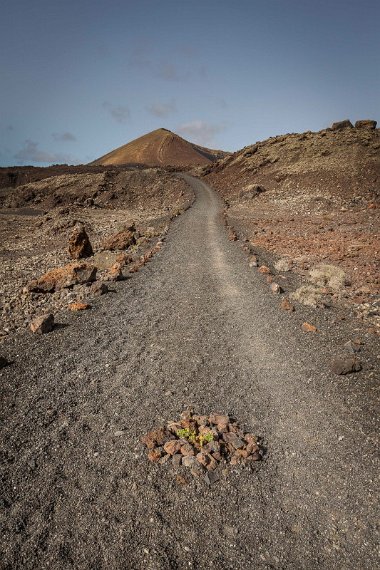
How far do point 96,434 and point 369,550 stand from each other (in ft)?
15.5

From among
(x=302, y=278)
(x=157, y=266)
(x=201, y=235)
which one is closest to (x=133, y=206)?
(x=201, y=235)

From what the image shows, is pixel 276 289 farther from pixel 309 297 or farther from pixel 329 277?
pixel 329 277

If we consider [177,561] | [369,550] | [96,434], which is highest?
[96,434]

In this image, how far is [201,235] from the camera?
83.4ft

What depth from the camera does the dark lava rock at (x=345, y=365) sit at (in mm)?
8281

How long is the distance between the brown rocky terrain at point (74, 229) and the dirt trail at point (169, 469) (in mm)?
3541

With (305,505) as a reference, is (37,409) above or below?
above

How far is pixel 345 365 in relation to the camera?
829 cm

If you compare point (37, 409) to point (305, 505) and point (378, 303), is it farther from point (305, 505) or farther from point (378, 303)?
point (378, 303)

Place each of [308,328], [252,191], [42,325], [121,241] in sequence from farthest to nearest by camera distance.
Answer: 1. [252,191]
2. [121,241]
3. [308,328]
4. [42,325]

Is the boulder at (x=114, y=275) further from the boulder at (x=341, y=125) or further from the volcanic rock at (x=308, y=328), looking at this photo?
the boulder at (x=341, y=125)

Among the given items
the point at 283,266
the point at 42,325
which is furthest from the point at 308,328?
the point at 42,325

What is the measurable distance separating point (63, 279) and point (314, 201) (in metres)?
31.4

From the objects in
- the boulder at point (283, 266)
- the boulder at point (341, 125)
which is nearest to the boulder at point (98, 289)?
the boulder at point (283, 266)
